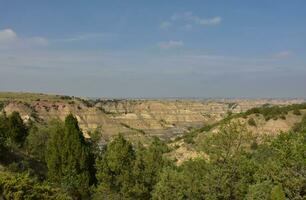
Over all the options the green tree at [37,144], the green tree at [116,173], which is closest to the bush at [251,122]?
the green tree at [37,144]

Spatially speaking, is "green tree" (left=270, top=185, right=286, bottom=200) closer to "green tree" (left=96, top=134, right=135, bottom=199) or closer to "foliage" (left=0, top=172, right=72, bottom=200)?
"foliage" (left=0, top=172, right=72, bottom=200)

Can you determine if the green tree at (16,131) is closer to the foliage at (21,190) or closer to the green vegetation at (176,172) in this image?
the green vegetation at (176,172)

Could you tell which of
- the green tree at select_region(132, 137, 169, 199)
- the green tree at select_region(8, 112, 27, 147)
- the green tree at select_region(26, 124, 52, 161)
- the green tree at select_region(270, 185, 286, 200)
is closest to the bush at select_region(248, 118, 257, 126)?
the green tree at select_region(26, 124, 52, 161)

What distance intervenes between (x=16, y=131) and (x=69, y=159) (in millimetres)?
22316

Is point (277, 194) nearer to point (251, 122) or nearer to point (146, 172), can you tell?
point (146, 172)

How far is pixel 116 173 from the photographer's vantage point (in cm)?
4478

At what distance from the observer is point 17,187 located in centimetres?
2962

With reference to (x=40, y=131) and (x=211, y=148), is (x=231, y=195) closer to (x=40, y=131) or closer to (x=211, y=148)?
(x=211, y=148)

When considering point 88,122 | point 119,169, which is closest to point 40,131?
point 119,169

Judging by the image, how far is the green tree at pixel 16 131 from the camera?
72.8 meters

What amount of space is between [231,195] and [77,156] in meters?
24.6

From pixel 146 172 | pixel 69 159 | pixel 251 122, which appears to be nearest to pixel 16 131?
pixel 69 159

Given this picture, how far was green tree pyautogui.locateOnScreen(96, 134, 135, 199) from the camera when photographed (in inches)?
1705

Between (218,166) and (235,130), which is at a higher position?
(235,130)
